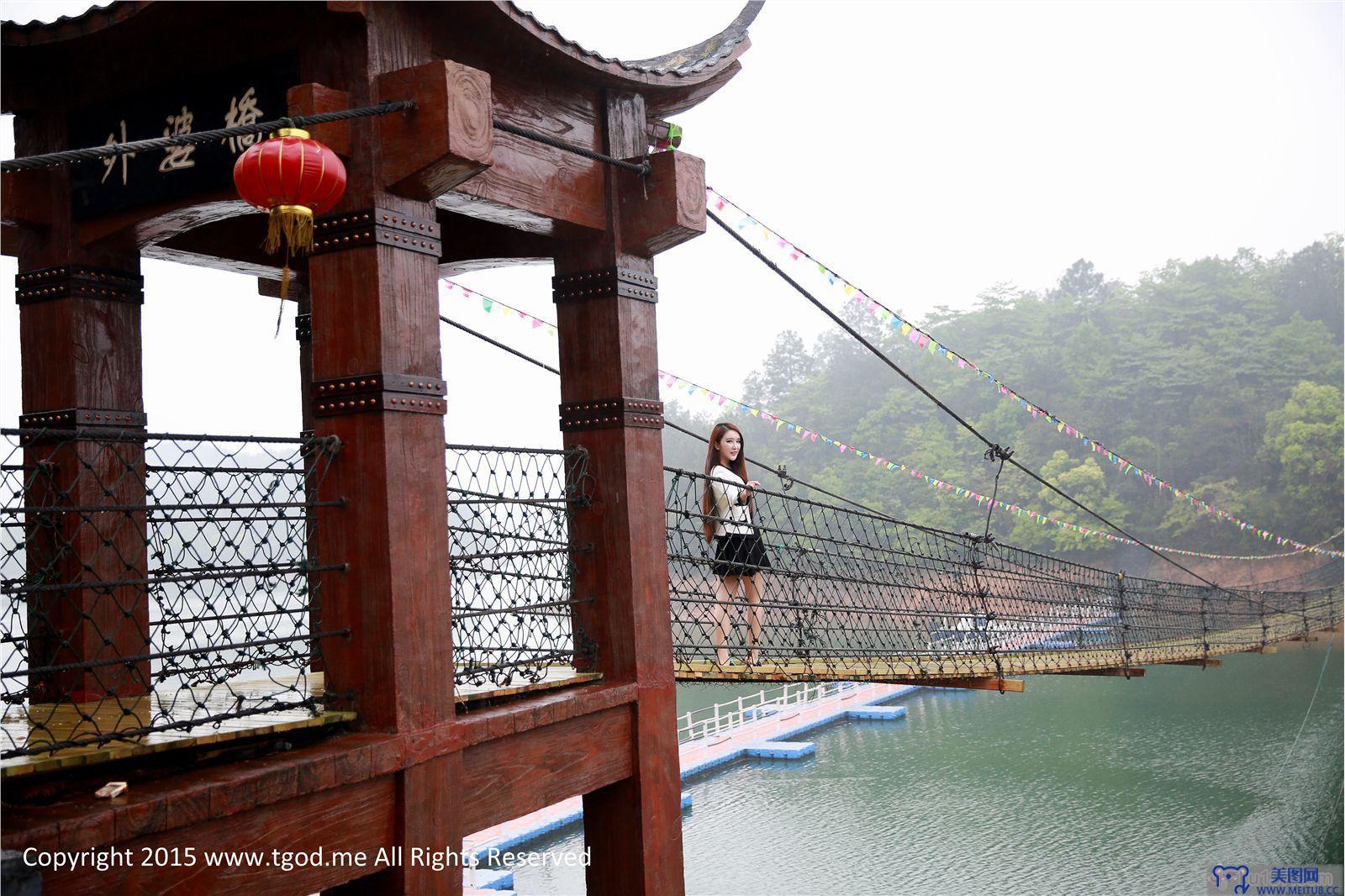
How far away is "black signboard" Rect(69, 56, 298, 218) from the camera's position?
2.87 meters

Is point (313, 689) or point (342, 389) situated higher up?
point (342, 389)

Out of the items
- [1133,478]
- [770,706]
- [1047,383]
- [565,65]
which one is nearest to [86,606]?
[565,65]

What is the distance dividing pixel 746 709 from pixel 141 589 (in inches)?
604

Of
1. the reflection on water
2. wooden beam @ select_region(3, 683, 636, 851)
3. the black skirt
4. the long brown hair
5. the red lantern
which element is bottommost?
the reflection on water

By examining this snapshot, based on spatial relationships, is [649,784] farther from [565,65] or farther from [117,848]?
[565,65]

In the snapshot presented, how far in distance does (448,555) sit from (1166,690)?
1970 cm

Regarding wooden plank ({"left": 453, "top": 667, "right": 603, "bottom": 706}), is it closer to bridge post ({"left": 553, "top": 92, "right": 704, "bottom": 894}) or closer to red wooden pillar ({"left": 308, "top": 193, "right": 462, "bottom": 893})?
bridge post ({"left": 553, "top": 92, "right": 704, "bottom": 894})

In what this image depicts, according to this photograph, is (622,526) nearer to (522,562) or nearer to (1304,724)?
(522,562)

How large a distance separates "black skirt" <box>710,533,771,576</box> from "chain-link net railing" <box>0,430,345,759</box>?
5.92ft

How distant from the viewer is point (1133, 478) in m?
28.5

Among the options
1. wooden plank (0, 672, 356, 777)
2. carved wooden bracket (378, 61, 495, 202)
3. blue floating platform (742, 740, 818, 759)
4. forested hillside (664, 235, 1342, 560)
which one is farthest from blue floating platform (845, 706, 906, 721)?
Answer: carved wooden bracket (378, 61, 495, 202)

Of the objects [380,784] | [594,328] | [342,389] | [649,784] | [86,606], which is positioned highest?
[594,328]

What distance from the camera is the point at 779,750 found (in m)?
16.1

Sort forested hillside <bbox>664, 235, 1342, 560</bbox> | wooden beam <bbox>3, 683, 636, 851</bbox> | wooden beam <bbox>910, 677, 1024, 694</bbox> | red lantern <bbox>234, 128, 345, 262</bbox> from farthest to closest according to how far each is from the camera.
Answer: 1. forested hillside <bbox>664, 235, 1342, 560</bbox>
2. wooden beam <bbox>910, 677, 1024, 694</bbox>
3. red lantern <bbox>234, 128, 345, 262</bbox>
4. wooden beam <bbox>3, 683, 636, 851</bbox>
